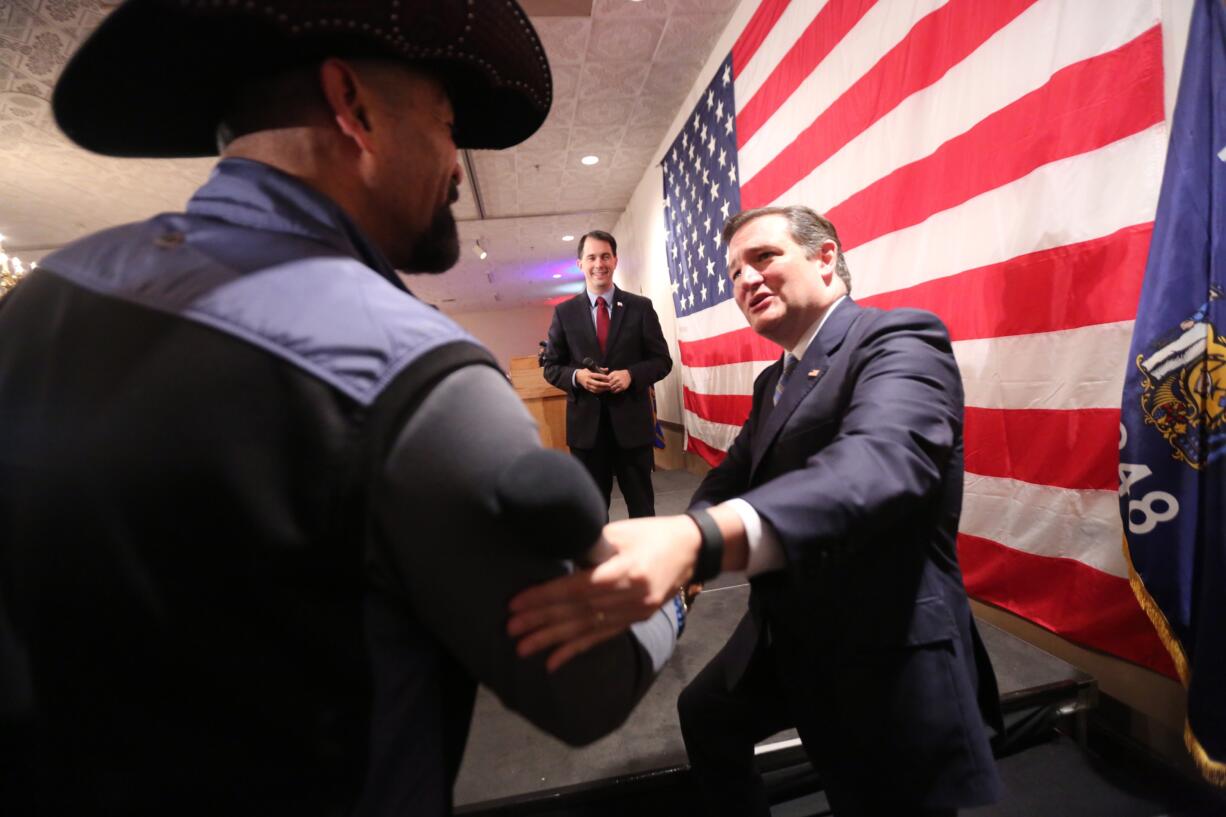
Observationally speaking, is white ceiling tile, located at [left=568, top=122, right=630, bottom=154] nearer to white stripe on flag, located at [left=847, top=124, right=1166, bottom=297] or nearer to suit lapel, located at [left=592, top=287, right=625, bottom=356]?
suit lapel, located at [left=592, top=287, right=625, bottom=356]

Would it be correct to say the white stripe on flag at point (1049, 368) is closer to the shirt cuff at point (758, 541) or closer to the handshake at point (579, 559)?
the shirt cuff at point (758, 541)

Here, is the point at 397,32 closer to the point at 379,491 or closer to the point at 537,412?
the point at 379,491

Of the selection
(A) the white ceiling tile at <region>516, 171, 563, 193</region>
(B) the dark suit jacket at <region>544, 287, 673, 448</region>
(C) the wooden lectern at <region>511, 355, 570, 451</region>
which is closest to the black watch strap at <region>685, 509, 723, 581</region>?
(B) the dark suit jacket at <region>544, 287, 673, 448</region>

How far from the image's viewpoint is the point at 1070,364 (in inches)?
53.8

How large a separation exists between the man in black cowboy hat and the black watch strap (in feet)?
0.59

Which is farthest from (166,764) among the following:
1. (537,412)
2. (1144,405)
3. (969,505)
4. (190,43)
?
(537,412)

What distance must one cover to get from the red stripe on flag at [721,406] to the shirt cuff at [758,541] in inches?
91.0

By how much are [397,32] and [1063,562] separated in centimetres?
185

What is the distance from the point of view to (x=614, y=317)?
9.44 feet

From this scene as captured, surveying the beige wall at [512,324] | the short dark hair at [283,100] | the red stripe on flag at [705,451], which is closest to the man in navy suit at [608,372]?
the red stripe on flag at [705,451]

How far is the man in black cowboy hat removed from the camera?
383 millimetres

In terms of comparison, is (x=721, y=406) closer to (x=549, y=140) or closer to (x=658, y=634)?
(x=549, y=140)

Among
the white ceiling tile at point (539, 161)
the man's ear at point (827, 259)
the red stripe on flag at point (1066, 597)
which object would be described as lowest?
the red stripe on flag at point (1066, 597)

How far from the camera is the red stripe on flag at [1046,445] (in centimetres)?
131
